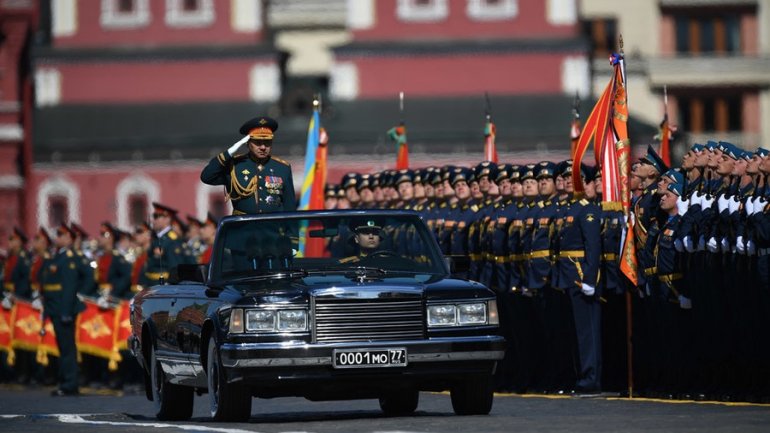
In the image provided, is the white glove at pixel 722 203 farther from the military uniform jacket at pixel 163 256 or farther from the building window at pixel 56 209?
the building window at pixel 56 209

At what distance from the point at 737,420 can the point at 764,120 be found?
76.9 meters

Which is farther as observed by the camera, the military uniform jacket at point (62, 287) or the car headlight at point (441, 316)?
the military uniform jacket at point (62, 287)

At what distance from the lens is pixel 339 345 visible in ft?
52.5

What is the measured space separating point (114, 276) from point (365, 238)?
516 inches

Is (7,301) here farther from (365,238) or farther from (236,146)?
(365,238)

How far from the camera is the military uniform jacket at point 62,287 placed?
28766 millimetres

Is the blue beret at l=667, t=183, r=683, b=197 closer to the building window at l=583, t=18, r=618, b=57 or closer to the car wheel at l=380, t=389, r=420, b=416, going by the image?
the car wheel at l=380, t=389, r=420, b=416

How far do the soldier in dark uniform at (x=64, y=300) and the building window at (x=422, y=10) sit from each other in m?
46.7

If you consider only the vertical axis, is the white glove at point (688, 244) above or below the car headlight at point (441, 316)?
above

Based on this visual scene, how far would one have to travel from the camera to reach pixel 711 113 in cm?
9275

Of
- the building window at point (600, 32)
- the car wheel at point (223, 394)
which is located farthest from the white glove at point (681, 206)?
the building window at point (600, 32)

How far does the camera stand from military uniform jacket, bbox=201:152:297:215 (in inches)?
766

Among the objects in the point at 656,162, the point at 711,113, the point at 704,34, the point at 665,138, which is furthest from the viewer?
the point at 704,34

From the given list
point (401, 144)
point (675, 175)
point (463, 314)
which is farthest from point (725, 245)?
point (401, 144)
